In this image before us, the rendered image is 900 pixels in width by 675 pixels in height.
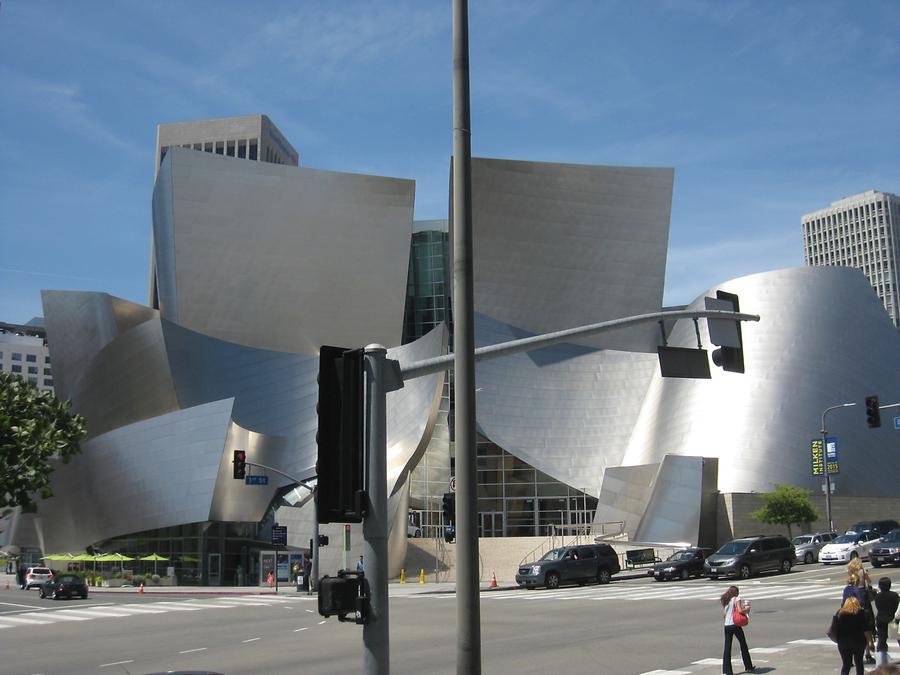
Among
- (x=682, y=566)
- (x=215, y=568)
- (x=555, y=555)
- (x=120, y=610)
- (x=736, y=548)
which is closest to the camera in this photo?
(x=120, y=610)

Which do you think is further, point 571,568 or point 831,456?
point 831,456

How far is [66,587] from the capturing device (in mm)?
37469

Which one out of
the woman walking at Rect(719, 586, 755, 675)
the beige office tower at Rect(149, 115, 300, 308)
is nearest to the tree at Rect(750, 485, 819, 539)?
the woman walking at Rect(719, 586, 755, 675)

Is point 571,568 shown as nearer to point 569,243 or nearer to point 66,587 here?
point 66,587

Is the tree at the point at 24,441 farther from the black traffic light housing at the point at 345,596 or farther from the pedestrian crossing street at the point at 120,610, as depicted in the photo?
the black traffic light housing at the point at 345,596

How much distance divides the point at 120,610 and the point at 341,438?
26.0 m

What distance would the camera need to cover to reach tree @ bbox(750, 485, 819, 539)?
45.2 metres

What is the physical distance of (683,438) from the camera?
→ 51.2 meters

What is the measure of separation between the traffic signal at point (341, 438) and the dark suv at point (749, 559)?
29.6 m

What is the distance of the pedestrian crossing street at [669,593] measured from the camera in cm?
2564

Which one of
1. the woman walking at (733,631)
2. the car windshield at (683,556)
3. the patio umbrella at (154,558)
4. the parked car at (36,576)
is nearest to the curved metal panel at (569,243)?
the patio umbrella at (154,558)

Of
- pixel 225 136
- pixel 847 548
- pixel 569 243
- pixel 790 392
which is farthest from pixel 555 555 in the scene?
pixel 225 136

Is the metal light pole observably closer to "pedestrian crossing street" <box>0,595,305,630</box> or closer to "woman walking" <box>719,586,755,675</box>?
"woman walking" <box>719,586,755,675</box>

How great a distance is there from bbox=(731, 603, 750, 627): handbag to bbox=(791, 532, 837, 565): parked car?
101ft
